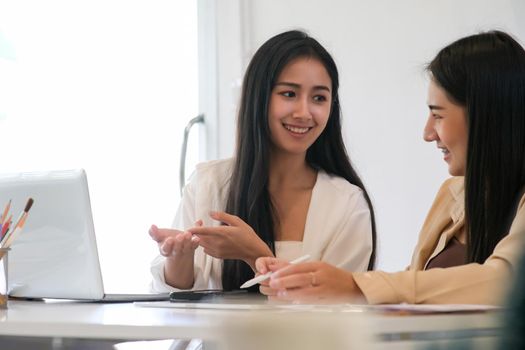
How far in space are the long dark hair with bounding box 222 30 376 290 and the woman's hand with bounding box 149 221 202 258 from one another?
44cm

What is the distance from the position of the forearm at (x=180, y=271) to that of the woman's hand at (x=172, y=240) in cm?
11

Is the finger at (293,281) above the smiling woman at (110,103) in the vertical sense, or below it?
below

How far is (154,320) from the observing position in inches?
36.9

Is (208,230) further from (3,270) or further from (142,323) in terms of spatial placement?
(142,323)

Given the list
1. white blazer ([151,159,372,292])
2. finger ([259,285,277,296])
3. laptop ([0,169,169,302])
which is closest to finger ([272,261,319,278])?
finger ([259,285,277,296])

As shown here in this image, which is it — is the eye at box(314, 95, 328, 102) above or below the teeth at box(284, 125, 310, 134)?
above

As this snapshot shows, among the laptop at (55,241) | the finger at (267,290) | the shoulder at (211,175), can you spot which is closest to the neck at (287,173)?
the shoulder at (211,175)

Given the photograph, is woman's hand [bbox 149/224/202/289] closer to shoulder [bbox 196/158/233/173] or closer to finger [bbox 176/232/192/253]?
finger [bbox 176/232/192/253]

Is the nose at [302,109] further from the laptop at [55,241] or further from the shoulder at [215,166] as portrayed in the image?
the laptop at [55,241]

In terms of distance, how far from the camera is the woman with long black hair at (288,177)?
2092 millimetres

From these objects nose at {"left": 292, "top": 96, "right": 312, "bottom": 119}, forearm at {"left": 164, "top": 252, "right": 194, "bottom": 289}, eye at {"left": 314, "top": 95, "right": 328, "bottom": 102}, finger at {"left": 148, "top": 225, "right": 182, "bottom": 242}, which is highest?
eye at {"left": 314, "top": 95, "right": 328, "bottom": 102}

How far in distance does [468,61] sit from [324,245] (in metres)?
0.79

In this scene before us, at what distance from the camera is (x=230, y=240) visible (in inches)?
66.5

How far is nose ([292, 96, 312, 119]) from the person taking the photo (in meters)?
2.11
